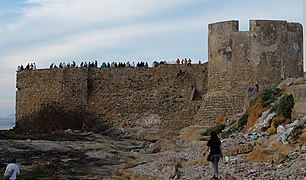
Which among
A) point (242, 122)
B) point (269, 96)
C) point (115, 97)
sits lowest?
point (242, 122)

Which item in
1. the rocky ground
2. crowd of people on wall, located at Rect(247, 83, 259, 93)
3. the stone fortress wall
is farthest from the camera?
the stone fortress wall

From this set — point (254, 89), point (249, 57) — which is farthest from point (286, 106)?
point (249, 57)

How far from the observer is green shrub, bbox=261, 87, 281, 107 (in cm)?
2011

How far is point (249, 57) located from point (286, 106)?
27.8ft

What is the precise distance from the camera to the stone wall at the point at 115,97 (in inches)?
1136

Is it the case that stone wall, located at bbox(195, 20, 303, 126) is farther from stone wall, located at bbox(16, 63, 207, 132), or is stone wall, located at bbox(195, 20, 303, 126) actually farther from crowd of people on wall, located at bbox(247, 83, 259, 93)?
stone wall, located at bbox(16, 63, 207, 132)

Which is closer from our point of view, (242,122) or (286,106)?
(286,106)

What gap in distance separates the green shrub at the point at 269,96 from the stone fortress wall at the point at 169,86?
13.4 feet

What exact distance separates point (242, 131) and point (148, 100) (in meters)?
10.3

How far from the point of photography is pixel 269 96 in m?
20.6

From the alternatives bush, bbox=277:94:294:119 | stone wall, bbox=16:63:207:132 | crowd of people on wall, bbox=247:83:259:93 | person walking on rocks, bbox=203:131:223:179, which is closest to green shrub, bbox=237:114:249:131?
bush, bbox=277:94:294:119

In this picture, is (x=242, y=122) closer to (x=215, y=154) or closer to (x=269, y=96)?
(x=269, y=96)

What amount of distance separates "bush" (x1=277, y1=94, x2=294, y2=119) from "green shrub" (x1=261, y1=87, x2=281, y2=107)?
2444mm

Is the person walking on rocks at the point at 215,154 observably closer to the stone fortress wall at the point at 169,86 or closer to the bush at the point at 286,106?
the bush at the point at 286,106
